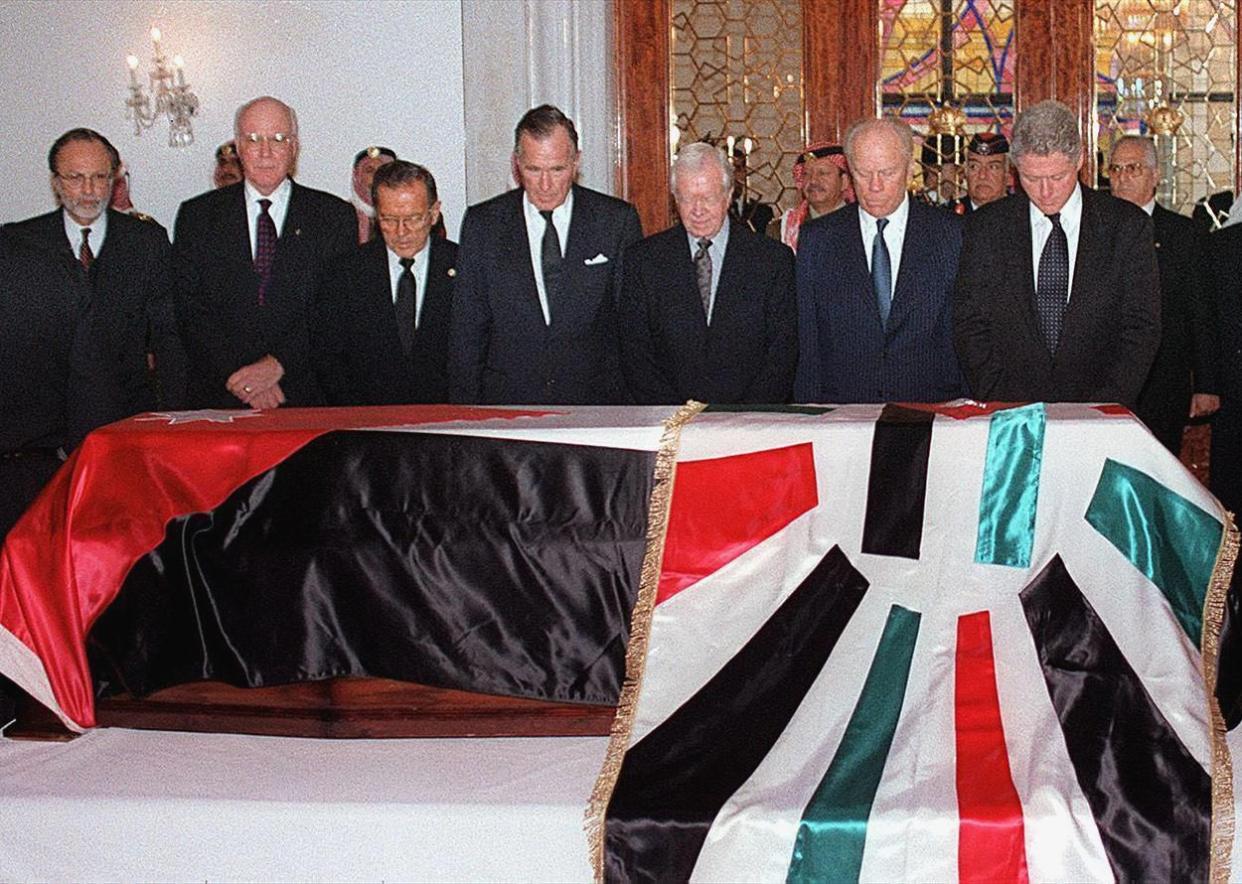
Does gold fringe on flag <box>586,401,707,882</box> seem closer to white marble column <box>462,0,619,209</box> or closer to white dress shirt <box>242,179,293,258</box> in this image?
white dress shirt <box>242,179,293,258</box>

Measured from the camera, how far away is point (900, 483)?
2793 mm

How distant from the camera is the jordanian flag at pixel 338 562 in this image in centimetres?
286

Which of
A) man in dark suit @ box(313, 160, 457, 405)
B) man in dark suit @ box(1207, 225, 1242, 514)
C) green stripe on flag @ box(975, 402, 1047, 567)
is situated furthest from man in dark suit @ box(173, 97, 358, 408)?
man in dark suit @ box(1207, 225, 1242, 514)

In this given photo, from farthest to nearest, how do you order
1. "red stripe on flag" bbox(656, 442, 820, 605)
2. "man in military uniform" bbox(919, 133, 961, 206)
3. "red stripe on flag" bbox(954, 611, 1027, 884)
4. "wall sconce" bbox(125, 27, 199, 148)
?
"man in military uniform" bbox(919, 133, 961, 206), "wall sconce" bbox(125, 27, 199, 148), "red stripe on flag" bbox(656, 442, 820, 605), "red stripe on flag" bbox(954, 611, 1027, 884)

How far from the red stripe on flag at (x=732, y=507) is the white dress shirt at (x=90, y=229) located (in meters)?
2.08

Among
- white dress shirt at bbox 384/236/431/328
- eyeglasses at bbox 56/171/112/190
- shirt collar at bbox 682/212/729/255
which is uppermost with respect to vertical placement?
eyeglasses at bbox 56/171/112/190

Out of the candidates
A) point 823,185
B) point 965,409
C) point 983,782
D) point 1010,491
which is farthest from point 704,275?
point 983,782

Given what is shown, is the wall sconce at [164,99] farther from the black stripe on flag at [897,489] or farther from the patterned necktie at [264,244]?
the black stripe on flag at [897,489]

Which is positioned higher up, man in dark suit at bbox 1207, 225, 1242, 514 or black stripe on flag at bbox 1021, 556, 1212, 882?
man in dark suit at bbox 1207, 225, 1242, 514

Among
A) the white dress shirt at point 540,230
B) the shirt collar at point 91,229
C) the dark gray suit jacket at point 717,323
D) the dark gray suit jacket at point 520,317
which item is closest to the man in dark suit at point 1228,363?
the dark gray suit jacket at point 717,323

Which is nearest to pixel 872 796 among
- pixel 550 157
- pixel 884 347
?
pixel 884 347

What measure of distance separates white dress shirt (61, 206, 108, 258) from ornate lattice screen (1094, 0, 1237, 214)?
4304mm

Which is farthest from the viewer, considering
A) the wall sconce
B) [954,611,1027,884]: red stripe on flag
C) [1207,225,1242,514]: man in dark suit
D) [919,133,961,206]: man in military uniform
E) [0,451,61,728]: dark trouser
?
[919,133,961,206]: man in military uniform

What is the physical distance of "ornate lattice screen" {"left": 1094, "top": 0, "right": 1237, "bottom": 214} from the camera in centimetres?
661
